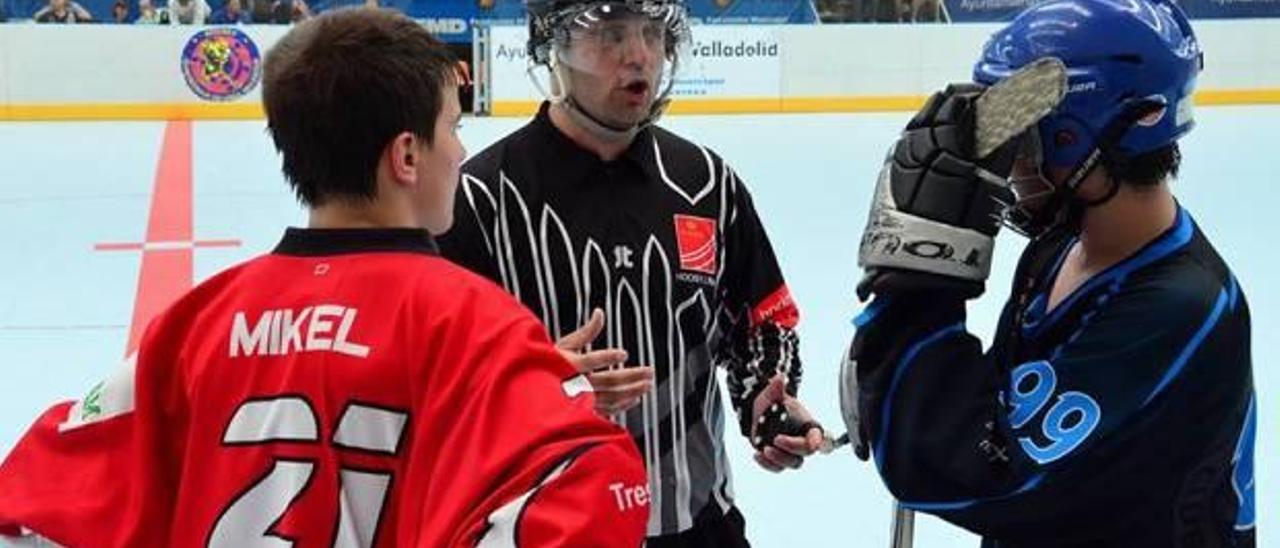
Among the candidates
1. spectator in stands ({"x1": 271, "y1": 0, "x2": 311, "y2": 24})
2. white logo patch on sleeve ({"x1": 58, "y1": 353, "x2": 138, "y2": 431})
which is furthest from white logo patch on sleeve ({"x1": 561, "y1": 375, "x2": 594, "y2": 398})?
spectator in stands ({"x1": 271, "y1": 0, "x2": 311, "y2": 24})

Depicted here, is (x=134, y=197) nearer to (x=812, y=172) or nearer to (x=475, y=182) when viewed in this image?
(x=812, y=172)

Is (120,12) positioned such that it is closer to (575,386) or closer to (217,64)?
(217,64)

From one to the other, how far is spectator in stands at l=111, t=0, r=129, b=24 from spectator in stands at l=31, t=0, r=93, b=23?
400 millimetres

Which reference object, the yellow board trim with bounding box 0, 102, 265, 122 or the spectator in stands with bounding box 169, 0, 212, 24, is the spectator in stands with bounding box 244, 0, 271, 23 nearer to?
the spectator in stands with bounding box 169, 0, 212, 24

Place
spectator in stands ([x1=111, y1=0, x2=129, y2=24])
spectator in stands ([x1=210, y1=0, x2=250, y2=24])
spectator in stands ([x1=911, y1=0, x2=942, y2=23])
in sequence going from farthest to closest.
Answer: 1. spectator in stands ([x1=911, y1=0, x2=942, y2=23])
2. spectator in stands ([x1=111, y1=0, x2=129, y2=24])
3. spectator in stands ([x1=210, y1=0, x2=250, y2=24])

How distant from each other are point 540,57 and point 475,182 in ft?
0.71

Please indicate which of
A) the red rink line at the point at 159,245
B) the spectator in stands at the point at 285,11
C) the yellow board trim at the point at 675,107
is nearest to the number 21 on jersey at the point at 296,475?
the red rink line at the point at 159,245

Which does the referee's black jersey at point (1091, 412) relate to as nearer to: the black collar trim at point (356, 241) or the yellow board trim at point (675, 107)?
the black collar trim at point (356, 241)

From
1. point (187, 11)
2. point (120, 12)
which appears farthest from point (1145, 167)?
point (120, 12)

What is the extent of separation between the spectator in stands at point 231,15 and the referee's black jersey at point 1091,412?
13066 millimetres

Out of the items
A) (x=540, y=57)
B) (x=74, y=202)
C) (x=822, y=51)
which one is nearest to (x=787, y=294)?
(x=540, y=57)

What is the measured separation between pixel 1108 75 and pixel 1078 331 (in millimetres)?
216

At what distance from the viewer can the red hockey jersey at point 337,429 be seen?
A: 108 cm

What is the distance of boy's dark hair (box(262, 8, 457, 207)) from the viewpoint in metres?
1.22
